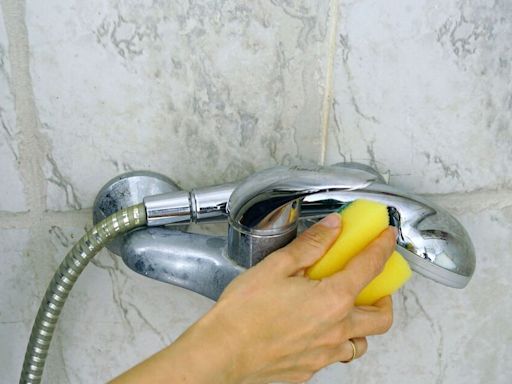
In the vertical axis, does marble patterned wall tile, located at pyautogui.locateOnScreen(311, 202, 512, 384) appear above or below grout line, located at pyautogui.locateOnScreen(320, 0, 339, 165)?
below

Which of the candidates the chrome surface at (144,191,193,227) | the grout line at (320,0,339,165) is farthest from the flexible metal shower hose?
the grout line at (320,0,339,165)

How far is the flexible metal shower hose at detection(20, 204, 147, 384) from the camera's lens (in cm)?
28

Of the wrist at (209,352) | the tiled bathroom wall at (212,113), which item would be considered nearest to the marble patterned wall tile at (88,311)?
the tiled bathroom wall at (212,113)

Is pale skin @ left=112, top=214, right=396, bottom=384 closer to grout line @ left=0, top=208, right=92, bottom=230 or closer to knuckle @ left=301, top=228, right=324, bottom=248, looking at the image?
knuckle @ left=301, top=228, right=324, bottom=248

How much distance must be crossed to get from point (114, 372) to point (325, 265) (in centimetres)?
18

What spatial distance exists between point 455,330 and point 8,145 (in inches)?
11.6

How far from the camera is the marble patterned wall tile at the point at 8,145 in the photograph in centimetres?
28

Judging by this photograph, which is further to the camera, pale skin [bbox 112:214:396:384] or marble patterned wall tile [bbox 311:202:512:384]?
marble patterned wall tile [bbox 311:202:512:384]

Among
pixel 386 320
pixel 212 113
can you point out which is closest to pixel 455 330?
pixel 386 320

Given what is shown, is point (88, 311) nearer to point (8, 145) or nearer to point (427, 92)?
point (8, 145)

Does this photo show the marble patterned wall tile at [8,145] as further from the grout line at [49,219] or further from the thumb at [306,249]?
the thumb at [306,249]

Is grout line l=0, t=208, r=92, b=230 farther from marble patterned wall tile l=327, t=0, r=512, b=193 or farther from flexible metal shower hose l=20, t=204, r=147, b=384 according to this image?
marble patterned wall tile l=327, t=0, r=512, b=193

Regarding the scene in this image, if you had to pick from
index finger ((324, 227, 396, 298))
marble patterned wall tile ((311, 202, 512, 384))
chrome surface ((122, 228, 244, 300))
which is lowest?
marble patterned wall tile ((311, 202, 512, 384))

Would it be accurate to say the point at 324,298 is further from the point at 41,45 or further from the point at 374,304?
the point at 41,45
